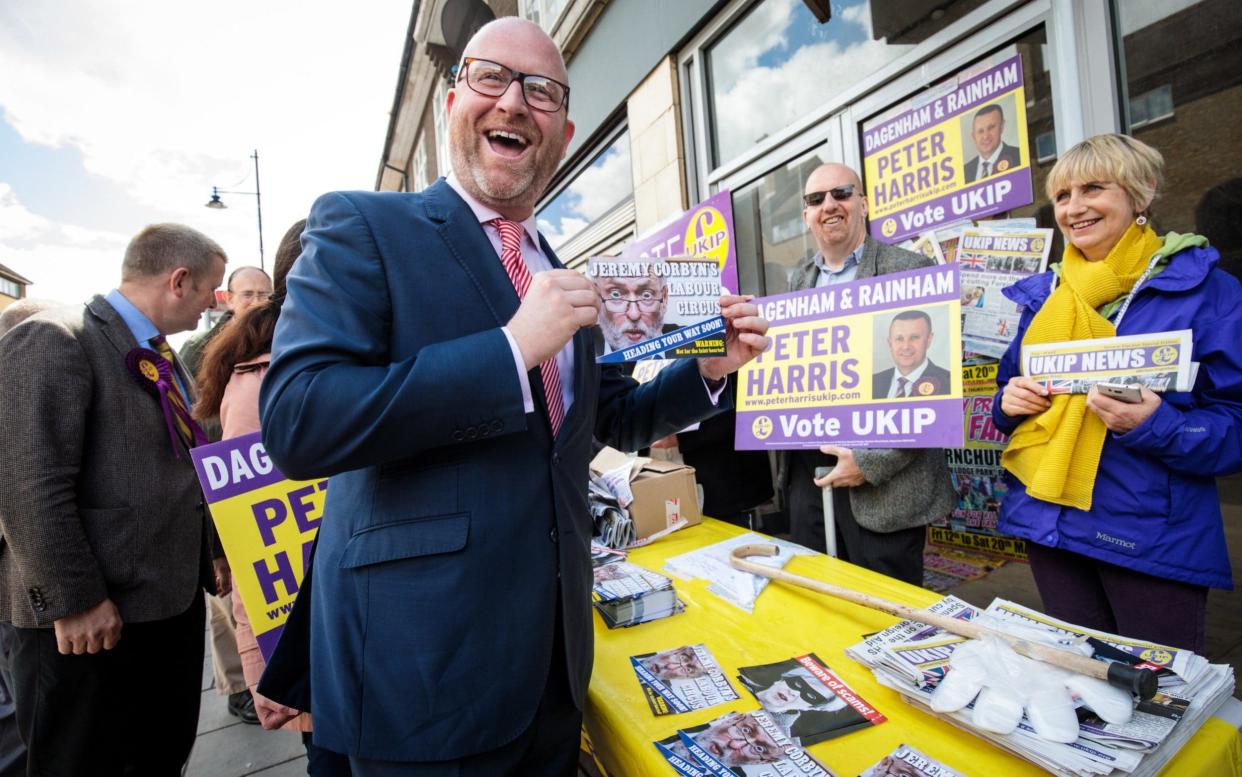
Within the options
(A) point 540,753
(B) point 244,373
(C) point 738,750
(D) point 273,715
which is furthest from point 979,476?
(B) point 244,373

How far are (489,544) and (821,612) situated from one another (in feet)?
3.81

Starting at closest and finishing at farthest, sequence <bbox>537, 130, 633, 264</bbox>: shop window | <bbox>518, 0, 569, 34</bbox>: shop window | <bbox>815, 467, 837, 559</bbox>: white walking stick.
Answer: <bbox>815, 467, 837, 559</bbox>: white walking stick → <bbox>537, 130, 633, 264</bbox>: shop window → <bbox>518, 0, 569, 34</bbox>: shop window

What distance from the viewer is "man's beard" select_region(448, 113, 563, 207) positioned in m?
1.15

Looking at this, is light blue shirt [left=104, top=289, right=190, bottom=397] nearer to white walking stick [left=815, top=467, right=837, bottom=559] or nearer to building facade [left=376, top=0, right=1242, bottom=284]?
white walking stick [left=815, top=467, right=837, bottom=559]

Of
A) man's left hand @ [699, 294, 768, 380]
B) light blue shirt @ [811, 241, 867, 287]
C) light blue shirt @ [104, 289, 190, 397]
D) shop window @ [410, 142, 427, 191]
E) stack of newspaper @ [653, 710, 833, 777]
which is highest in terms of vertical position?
shop window @ [410, 142, 427, 191]

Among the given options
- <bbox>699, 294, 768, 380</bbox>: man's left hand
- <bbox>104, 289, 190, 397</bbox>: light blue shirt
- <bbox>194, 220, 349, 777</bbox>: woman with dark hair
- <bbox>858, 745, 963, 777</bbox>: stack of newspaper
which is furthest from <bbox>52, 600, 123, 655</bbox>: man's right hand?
<bbox>858, 745, 963, 777</bbox>: stack of newspaper

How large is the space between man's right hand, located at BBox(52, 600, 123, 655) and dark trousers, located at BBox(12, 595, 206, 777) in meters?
0.09

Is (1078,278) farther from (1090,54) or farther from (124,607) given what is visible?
(124,607)

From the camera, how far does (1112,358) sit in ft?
5.12

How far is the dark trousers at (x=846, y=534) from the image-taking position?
2.30 meters

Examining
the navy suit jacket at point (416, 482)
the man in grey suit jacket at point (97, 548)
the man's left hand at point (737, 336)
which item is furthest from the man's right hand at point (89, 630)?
the man's left hand at point (737, 336)

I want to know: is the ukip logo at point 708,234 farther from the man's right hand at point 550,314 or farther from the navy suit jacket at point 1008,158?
the man's right hand at point 550,314

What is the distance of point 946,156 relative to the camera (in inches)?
116

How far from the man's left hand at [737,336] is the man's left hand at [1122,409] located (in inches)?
39.2
